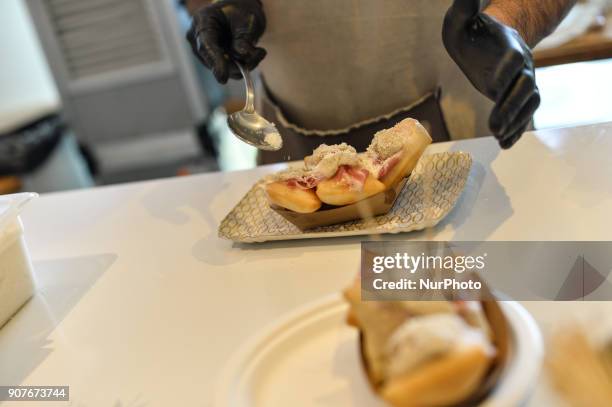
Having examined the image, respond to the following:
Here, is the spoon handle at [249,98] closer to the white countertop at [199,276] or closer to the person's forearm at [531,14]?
the white countertop at [199,276]

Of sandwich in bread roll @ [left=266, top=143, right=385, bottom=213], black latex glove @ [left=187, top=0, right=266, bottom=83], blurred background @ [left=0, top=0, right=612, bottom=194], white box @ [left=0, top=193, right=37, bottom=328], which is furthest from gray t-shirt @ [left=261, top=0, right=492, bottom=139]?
blurred background @ [left=0, top=0, right=612, bottom=194]

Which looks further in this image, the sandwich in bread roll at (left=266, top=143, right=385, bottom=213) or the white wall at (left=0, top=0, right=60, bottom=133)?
the white wall at (left=0, top=0, right=60, bottom=133)

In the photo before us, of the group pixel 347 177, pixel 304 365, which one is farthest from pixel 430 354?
pixel 347 177

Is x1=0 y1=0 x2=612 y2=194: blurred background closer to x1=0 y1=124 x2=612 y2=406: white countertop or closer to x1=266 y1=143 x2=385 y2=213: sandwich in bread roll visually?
x1=0 y1=124 x2=612 y2=406: white countertop

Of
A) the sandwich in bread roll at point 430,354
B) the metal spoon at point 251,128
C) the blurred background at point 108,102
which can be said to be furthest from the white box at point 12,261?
the blurred background at point 108,102

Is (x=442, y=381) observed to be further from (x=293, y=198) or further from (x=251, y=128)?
(x=251, y=128)
